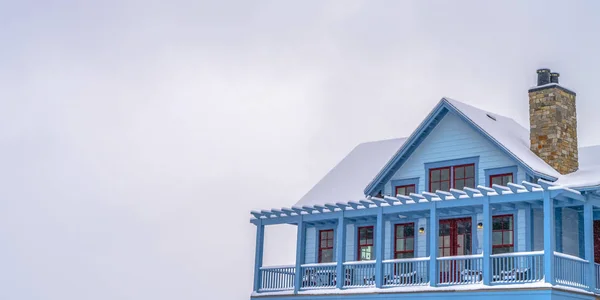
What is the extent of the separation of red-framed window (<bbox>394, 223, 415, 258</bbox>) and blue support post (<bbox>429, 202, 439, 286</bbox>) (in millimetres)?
2970

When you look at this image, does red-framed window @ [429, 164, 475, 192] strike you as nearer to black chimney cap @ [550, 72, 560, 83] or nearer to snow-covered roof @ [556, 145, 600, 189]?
snow-covered roof @ [556, 145, 600, 189]

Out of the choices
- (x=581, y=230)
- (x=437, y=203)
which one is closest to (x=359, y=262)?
(x=437, y=203)

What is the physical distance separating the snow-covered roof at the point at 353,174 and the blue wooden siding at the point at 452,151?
7.91 feet

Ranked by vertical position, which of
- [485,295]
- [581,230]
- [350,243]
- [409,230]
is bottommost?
[485,295]

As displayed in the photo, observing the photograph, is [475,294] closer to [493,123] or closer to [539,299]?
[539,299]

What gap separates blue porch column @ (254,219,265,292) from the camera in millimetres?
33781

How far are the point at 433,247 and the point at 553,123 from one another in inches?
217

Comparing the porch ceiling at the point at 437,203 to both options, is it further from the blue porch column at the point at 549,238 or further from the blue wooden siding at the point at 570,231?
the blue wooden siding at the point at 570,231

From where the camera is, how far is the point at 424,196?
29.5 meters

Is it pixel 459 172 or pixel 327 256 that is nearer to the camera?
pixel 459 172

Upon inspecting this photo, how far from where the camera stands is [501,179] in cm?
3041

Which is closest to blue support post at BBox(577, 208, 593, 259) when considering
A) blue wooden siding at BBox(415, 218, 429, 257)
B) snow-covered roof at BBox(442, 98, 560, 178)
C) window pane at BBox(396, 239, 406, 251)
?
snow-covered roof at BBox(442, 98, 560, 178)

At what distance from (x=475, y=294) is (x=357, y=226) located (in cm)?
718

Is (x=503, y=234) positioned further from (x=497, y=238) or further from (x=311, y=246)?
(x=311, y=246)
